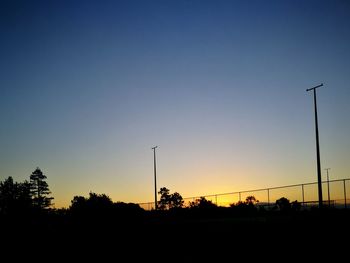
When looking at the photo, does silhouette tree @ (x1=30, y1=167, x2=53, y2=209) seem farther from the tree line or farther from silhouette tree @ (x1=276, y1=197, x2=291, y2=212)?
silhouette tree @ (x1=276, y1=197, x2=291, y2=212)

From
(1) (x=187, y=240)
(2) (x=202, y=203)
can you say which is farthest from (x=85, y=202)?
(1) (x=187, y=240)

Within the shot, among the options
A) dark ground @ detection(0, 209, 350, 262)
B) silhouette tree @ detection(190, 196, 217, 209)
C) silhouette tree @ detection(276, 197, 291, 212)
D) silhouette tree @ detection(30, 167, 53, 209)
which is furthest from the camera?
silhouette tree @ detection(30, 167, 53, 209)

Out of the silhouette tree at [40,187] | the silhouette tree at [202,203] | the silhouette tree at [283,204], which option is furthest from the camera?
the silhouette tree at [40,187]

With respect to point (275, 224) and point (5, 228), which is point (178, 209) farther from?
point (275, 224)

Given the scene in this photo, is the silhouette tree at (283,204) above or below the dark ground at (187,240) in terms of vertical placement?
above

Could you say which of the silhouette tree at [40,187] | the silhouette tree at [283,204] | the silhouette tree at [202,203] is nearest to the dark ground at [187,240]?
the silhouette tree at [283,204]

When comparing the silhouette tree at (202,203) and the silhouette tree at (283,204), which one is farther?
the silhouette tree at (202,203)

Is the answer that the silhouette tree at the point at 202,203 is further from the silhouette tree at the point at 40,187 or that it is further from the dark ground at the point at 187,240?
the silhouette tree at the point at 40,187

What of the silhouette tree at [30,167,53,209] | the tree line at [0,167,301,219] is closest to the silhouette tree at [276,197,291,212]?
the tree line at [0,167,301,219]

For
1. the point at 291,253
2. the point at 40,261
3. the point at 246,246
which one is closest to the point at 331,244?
the point at 291,253

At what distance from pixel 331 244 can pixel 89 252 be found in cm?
1707

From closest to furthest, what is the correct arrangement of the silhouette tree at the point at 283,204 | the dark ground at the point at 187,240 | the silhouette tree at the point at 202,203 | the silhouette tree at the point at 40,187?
the dark ground at the point at 187,240 < the silhouette tree at the point at 283,204 < the silhouette tree at the point at 202,203 < the silhouette tree at the point at 40,187

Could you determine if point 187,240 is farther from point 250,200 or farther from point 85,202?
point 85,202

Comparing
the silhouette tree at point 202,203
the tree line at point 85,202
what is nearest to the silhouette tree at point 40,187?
the tree line at point 85,202
